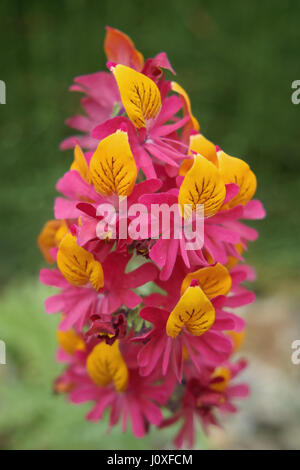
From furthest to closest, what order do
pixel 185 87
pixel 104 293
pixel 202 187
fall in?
pixel 185 87, pixel 104 293, pixel 202 187

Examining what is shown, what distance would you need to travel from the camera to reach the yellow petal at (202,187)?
73cm

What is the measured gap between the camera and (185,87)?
9.37 ft

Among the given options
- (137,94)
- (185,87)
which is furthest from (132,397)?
(185,87)

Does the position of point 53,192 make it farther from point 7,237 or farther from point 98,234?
point 98,234

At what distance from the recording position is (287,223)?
9.59 feet

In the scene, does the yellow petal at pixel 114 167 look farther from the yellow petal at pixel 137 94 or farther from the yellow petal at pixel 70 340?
the yellow petal at pixel 70 340

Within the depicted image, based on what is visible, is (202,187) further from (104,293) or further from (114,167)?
(104,293)

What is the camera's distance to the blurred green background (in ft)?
9.23

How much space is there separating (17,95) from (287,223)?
175cm

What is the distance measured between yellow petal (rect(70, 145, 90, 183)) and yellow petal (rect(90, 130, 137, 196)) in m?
0.04

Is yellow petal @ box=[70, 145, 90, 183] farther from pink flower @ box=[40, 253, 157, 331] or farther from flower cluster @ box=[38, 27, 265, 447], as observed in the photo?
pink flower @ box=[40, 253, 157, 331]

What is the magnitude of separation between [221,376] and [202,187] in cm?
44

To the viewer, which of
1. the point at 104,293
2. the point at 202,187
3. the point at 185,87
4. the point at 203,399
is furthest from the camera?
the point at 185,87
